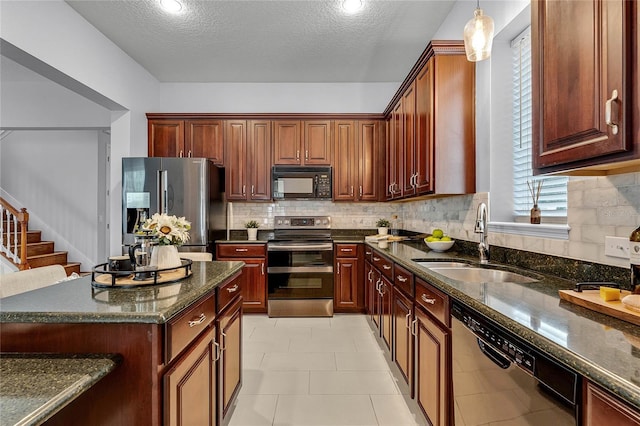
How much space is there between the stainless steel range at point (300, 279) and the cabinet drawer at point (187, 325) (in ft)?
7.03

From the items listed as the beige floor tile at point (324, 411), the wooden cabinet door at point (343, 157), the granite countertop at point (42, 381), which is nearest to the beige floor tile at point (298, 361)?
the beige floor tile at point (324, 411)

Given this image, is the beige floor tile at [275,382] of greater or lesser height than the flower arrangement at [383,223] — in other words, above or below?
below

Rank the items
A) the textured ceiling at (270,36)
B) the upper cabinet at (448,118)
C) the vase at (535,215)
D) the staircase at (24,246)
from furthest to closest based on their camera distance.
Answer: the staircase at (24,246)
the textured ceiling at (270,36)
the upper cabinet at (448,118)
the vase at (535,215)

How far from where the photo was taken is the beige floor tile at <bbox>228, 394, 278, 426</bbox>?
1898 mm

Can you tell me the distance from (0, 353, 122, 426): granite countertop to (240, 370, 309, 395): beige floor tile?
1.44 m

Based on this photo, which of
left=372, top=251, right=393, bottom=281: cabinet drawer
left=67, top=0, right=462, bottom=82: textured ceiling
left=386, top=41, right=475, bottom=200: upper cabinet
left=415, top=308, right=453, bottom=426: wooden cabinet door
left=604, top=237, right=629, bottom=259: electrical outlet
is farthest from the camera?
left=67, top=0, right=462, bottom=82: textured ceiling

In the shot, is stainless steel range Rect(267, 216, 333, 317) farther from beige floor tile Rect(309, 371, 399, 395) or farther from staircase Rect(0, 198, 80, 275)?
staircase Rect(0, 198, 80, 275)

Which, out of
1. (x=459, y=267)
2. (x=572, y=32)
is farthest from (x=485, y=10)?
(x=459, y=267)

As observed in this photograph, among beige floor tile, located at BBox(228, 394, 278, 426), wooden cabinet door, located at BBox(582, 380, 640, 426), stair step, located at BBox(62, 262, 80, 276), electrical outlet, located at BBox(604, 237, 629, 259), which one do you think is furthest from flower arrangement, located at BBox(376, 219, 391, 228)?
stair step, located at BBox(62, 262, 80, 276)

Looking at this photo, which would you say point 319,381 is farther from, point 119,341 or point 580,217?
point 580,217

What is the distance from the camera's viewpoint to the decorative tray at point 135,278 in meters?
1.37

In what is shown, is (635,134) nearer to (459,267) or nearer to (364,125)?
(459,267)

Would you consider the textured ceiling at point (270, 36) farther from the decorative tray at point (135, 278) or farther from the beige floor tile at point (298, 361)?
the beige floor tile at point (298, 361)

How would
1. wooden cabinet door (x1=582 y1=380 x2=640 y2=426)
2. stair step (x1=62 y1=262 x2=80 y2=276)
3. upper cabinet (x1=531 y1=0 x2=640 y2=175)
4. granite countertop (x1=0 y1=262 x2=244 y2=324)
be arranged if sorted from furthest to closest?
stair step (x1=62 y1=262 x2=80 y2=276) → granite countertop (x1=0 y1=262 x2=244 y2=324) → upper cabinet (x1=531 y1=0 x2=640 y2=175) → wooden cabinet door (x1=582 y1=380 x2=640 y2=426)
